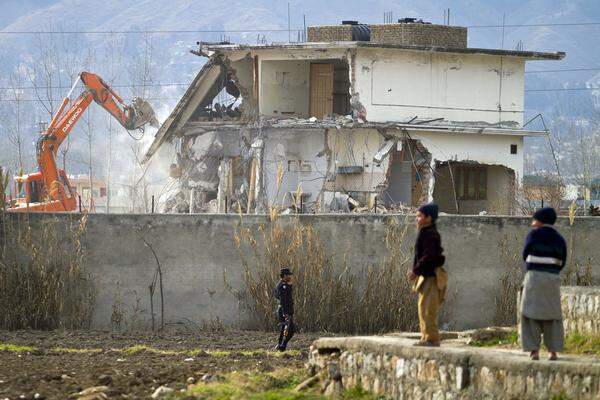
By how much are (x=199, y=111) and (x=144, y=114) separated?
3.27 m

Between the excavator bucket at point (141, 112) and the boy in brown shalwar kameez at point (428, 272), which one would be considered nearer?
the boy in brown shalwar kameez at point (428, 272)

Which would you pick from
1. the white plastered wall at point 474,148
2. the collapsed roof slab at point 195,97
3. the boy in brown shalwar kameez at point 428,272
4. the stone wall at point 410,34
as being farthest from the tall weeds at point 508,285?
the collapsed roof slab at point 195,97

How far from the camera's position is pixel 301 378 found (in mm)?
→ 14609

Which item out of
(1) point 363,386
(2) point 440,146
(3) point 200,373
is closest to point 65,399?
(3) point 200,373

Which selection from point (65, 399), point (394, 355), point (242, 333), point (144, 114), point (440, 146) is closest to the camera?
point (394, 355)

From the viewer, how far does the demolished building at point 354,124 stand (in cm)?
3600

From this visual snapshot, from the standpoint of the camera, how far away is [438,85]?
121 ft

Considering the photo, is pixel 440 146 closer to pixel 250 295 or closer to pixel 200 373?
pixel 250 295

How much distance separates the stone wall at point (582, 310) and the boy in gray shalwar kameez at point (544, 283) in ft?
5.50

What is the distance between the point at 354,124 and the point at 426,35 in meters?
4.54

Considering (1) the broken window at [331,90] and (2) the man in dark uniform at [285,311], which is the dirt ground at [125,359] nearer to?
(2) the man in dark uniform at [285,311]

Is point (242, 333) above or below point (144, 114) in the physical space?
below

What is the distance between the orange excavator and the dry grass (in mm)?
16030

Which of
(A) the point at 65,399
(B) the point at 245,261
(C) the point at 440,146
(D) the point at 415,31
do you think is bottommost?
(A) the point at 65,399
